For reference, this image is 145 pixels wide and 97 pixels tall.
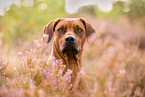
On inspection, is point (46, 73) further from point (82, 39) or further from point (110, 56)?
point (110, 56)

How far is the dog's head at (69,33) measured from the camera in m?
3.23

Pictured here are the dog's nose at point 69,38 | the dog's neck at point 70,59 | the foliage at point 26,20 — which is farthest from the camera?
the foliage at point 26,20

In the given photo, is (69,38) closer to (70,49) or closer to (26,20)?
(70,49)

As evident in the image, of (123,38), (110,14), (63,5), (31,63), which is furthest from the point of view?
(110,14)

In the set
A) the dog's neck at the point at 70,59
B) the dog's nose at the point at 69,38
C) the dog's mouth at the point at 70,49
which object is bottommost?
the dog's neck at the point at 70,59

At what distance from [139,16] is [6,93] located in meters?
13.9

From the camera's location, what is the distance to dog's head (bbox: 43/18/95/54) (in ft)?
10.6

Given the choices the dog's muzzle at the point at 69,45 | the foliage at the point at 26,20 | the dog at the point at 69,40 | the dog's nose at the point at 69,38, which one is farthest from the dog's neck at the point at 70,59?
the foliage at the point at 26,20

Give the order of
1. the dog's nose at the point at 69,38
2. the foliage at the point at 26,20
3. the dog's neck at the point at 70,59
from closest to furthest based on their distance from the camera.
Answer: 1. the dog's nose at the point at 69,38
2. the dog's neck at the point at 70,59
3. the foliage at the point at 26,20

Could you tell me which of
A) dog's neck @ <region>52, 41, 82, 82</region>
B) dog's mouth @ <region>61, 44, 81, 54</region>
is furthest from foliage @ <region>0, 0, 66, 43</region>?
dog's mouth @ <region>61, 44, 81, 54</region>

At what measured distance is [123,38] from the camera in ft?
36.0

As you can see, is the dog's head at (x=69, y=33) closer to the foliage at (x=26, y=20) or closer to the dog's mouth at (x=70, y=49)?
the dog's mouth at (x=70, y=49)

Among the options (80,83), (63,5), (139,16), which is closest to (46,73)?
(80,83)

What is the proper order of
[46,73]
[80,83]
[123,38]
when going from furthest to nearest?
1. [123,38]
2. [80,83]
3. [46,73]
